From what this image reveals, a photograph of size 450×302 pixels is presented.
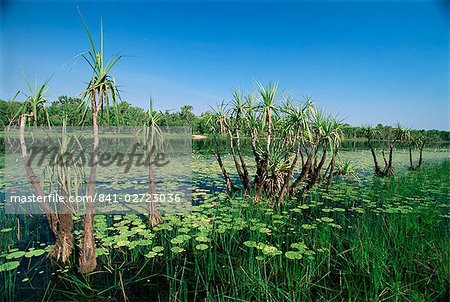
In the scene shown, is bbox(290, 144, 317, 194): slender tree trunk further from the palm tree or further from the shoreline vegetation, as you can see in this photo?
the palm tree

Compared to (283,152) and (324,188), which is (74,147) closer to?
(283,152)

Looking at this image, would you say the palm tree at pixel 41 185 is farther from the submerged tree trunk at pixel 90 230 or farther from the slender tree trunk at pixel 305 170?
the slender tree trunk at pixel 305 170

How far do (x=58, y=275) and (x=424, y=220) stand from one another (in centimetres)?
614

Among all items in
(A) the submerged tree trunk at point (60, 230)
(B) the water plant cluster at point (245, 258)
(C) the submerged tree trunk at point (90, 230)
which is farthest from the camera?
(A) the submerged tree trunk at point (60, 230)

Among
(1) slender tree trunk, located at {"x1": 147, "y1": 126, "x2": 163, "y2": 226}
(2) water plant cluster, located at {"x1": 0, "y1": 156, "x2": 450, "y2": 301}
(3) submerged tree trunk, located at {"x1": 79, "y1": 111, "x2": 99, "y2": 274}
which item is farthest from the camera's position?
(1) slender tree trunk, located at {"x1": 147, "y1": 126, "x2": 163, "y2": 226}

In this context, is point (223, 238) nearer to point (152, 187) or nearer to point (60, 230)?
point (152, 187)

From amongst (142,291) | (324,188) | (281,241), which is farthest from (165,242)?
(324,188)

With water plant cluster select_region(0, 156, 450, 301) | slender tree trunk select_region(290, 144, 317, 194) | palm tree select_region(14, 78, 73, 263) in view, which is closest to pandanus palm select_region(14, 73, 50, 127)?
palm tree select_region(14, 78, 73, 263)

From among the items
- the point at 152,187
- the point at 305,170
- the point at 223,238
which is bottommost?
the point at 223,238

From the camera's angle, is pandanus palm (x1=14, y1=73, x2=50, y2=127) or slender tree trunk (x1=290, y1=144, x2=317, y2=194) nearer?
pandanus palm (x1=14, y1=73, x2=50, y2=127)

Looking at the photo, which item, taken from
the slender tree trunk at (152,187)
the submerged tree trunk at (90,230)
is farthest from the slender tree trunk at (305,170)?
the submerged tree trunk at (90,230)

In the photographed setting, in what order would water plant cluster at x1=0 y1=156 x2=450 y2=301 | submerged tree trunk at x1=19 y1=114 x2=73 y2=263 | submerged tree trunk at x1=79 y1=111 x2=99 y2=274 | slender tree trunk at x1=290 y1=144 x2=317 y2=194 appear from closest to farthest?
water plant cluster at x1=0 y1=156 x2=450 y2=301 < submerged tree trunk at x1=79 y1=111 x2=99 y2=274 < submerged tree trunk at x1=19 y1=114 x2=73 y2=263 < slender tree trunk at x1=290 y1=144 x2=317 y2=194

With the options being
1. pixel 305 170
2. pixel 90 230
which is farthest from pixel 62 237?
pixel 305 170

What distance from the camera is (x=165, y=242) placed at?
153 inches
